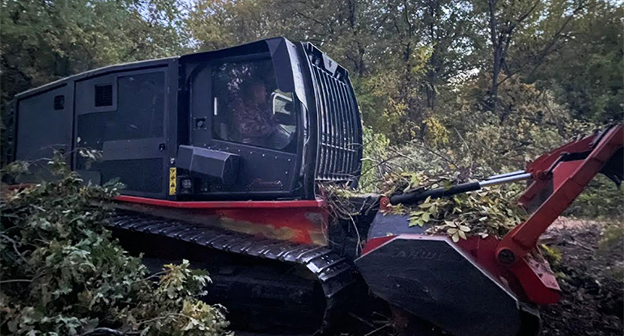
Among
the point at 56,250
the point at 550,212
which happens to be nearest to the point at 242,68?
the point at 56,250

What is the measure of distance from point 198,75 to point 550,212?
302 cm

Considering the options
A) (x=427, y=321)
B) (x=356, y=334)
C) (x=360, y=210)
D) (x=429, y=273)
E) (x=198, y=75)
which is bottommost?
(x=356, y=334)

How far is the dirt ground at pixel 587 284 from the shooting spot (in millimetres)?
3615

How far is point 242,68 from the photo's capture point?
4422 millimetres

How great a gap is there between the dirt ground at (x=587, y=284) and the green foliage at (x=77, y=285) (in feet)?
8.01

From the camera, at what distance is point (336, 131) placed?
4.81 m

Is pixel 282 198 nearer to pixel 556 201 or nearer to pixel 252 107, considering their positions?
pixel 252 107

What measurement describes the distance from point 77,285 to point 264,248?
4.25 ft

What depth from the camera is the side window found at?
424 cm

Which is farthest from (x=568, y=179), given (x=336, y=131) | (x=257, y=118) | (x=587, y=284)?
(x=257, y=118)

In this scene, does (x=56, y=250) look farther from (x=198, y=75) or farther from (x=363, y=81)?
(x=363, y=81)

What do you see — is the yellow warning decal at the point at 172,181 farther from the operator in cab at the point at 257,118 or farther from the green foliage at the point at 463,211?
the green foliage at the point at 463,211

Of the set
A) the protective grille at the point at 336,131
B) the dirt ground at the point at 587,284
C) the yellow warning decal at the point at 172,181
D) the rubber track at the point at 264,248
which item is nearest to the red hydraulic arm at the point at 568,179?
the dirt ground at the point at 587,284

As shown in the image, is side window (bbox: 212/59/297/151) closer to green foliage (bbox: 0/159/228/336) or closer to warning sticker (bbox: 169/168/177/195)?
warning sticker (bbox: 169/168/177/195)
